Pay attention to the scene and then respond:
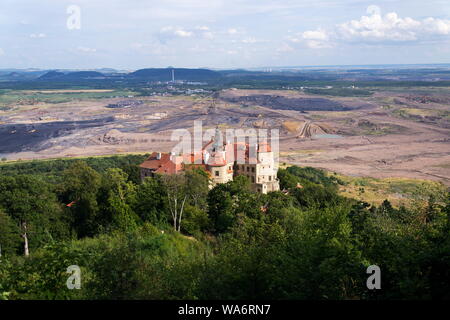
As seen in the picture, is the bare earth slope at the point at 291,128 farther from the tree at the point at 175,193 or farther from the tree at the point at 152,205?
the tree at the point at 152,205

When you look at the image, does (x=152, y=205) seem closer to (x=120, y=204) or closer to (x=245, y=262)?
(x=120, y=204)

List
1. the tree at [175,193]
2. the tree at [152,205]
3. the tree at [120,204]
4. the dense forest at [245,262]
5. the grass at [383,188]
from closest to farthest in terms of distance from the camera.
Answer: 1. the dense forest at [245,262]
2. the tree at [120,204]
3. the tree at [152,205]
4. the tree at [175,193]
5. the grass at [383,188]

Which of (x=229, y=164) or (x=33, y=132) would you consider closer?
(x=229, y=164)

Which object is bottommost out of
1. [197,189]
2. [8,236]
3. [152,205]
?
[8,236]

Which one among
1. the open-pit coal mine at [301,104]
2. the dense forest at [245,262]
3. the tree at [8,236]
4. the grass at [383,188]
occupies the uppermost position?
the open-pit coal mine at [301,104]

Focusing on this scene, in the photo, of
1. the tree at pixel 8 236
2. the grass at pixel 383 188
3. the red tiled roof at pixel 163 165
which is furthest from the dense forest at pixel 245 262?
the grass at pixel 383 188

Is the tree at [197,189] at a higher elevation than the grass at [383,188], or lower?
higher

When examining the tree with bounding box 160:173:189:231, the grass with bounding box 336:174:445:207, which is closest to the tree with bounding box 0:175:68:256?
the tree with bounding box 160:173:189:231

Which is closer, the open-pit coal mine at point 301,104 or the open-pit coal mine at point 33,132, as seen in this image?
the open-pit coal mine at point 33,132

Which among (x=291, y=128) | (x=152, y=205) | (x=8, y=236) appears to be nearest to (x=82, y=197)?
(x=152, y=205)
